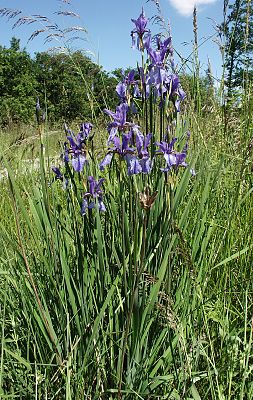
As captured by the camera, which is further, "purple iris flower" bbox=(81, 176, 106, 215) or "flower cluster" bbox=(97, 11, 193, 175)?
"purple iris flower" bbox=(81, 176, 106, 215)

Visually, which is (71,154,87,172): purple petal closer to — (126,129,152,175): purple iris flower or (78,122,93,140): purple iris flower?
(78,122,93,140): purple iris flower

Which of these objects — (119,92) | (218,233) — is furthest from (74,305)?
(218,233)

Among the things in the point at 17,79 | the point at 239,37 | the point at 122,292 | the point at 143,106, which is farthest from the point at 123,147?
the point at 17,79

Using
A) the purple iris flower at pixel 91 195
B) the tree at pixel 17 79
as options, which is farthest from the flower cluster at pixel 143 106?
the tree at pixel 17 79

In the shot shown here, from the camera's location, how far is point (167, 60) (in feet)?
4.83

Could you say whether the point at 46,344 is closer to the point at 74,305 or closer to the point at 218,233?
the point at 74,305

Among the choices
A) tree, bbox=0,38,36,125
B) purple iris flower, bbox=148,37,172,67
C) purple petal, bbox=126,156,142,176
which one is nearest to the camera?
purple petal, bbox=126,156,142,176

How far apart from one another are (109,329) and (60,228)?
1.30 feet

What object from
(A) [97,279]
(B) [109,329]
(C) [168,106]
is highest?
(C) [168,106]

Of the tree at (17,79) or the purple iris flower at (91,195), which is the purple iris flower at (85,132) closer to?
the purple iris flower at (91,195)

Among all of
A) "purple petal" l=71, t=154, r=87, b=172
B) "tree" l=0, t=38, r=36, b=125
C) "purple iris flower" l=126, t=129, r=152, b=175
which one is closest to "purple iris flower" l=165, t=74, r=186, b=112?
"purple iris flower" l=126, t=129, r=152, b=175

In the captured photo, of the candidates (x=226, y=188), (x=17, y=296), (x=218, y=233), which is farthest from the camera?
(x=226, y=188)

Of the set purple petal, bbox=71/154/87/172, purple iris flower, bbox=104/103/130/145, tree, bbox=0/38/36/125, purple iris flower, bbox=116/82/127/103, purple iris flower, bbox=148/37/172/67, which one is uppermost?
tree, bbox=0/38/36/125

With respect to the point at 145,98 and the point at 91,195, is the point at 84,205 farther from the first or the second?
the point at 145,98
